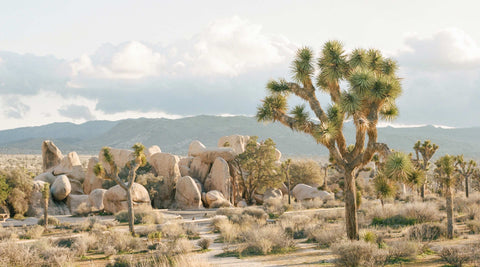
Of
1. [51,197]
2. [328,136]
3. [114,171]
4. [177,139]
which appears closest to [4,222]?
[51,197]

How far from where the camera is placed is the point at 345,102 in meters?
15.6

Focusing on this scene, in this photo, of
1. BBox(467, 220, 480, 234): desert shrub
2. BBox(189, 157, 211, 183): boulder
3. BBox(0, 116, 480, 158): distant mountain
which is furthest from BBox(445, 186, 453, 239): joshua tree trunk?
BBox(0, 116, 480, 158): distant mountain

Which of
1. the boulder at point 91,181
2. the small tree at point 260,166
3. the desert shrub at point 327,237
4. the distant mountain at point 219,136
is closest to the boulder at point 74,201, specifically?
the boulder at point 91,181

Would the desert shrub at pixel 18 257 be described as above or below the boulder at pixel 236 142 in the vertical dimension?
below

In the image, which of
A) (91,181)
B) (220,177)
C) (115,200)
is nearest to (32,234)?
(115,200)

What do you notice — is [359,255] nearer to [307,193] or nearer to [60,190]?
[60,190]

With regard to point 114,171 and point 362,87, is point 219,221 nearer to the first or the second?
point 114,171

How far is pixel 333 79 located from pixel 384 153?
327 centimetres

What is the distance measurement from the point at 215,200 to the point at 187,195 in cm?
233

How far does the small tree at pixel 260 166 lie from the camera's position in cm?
4141

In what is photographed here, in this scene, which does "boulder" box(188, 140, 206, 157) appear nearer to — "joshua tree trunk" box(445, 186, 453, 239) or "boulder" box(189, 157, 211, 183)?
"boulder" box(189, 157, 211, 183)

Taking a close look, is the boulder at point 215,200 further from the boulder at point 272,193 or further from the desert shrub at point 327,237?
the desert shrub at point 327,237

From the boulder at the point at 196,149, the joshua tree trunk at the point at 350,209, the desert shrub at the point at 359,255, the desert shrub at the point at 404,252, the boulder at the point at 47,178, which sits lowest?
the desert shrub at the point at 404,252

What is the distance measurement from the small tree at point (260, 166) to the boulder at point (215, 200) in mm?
4223
